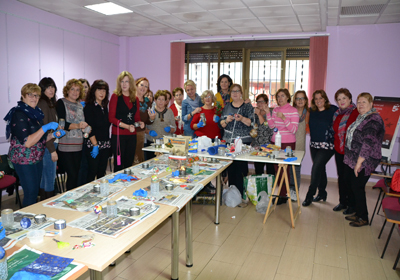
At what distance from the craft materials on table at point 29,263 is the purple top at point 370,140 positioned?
2.94 meters

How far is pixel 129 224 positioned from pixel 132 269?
1078 mm

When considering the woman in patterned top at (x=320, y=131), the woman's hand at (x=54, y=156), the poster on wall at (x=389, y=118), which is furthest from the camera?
the poster on wall at (x=389, y=118)

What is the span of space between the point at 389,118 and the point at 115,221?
4.60 m

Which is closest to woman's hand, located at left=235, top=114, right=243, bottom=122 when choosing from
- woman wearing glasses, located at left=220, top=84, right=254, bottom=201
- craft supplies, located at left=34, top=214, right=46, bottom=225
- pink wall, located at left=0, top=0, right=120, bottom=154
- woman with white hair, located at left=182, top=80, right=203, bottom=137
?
woman wearing glasses, located at left=220, top=84, right=254, bottom=201

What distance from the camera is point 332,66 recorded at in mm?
5324

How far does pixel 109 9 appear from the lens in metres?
4.48

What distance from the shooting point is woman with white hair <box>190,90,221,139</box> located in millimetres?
3992

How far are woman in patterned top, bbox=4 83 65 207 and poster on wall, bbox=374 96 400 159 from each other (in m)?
4.49

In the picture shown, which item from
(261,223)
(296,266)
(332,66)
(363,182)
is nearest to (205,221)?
(261,223)

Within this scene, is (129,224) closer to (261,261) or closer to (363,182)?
(261,261)

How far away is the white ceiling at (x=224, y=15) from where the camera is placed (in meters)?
4.04

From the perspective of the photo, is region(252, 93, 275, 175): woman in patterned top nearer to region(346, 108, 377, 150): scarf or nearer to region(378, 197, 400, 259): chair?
region(346, 108, 377, 150): scarf

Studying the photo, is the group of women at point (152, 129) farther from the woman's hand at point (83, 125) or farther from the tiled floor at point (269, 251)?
the tiled floor at point (269, 251)

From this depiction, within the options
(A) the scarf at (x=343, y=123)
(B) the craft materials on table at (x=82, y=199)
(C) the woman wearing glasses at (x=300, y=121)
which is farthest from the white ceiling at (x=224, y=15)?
(B) the craft materials on table at (x=82, y=199)
